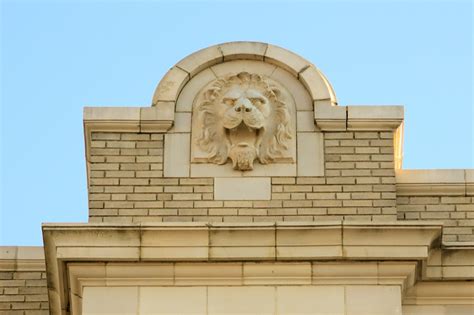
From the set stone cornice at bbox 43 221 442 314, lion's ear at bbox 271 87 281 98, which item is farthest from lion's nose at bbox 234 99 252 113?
stone cornice at bbox 43 221 442 314

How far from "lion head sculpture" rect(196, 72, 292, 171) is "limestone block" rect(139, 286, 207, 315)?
183 centimetres

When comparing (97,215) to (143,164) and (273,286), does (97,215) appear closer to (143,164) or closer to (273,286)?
(143,164)

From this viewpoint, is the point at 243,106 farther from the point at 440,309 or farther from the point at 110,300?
the point at 440,309

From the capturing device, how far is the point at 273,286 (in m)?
23.2

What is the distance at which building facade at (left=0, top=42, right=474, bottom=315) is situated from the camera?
23.2 m

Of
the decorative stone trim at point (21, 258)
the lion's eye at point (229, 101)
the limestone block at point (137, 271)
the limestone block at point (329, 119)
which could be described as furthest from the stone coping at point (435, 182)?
the decorative stone trim at point (21, 258)

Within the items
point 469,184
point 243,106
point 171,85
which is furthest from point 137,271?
point 469,184

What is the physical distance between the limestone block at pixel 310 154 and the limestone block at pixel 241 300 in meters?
1.77

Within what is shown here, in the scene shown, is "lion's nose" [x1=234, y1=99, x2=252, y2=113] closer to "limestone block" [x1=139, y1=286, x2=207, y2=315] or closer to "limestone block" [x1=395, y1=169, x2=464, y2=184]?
"limestone block" [x1=395, y1=169, x2=464, y2=184]

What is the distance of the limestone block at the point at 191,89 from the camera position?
970 inches

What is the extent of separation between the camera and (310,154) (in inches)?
958

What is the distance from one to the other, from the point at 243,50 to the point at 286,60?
1.84 ft

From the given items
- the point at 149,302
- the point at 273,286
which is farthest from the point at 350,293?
the point at 149,302

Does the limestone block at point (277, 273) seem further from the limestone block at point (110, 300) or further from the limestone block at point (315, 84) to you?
the limestone block at point (315, 84)
